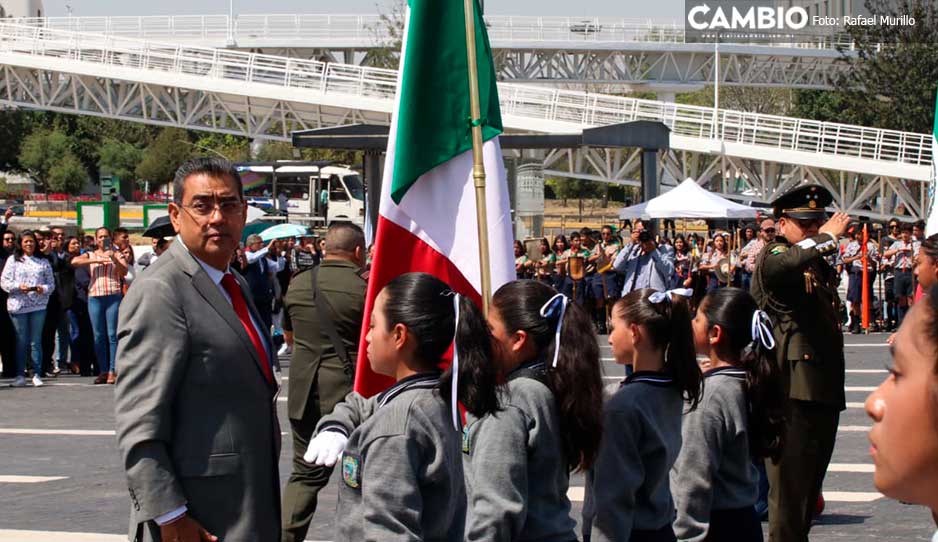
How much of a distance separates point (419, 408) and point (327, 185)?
42.6 m

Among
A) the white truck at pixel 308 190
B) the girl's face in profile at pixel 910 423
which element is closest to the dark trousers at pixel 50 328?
the girl's face in profile at pixel 910 423

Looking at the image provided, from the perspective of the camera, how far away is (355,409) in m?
4.32

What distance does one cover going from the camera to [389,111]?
43625 mm

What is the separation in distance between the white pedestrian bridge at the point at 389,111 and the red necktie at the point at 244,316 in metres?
33.9

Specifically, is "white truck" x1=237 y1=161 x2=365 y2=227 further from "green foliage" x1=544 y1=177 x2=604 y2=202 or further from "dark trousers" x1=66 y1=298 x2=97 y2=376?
"green foliage" x1=544 y1=177 x2=604 y2=202

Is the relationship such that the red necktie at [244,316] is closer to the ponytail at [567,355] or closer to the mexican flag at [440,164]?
the ponytail at [567,355]

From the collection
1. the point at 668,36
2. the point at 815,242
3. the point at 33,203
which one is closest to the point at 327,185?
the point at 33,203

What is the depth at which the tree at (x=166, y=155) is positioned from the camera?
7162cm

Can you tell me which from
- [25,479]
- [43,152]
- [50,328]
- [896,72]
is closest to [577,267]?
[50,328]

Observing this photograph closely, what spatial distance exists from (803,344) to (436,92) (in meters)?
2.47

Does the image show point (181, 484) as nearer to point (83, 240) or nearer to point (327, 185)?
point (83, 240)

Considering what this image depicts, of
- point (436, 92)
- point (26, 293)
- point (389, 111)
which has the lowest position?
point (26, 293)

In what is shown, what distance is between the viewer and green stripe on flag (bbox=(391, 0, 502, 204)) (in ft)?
18.8

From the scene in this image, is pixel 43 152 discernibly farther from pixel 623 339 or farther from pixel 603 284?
pixel 623 339
